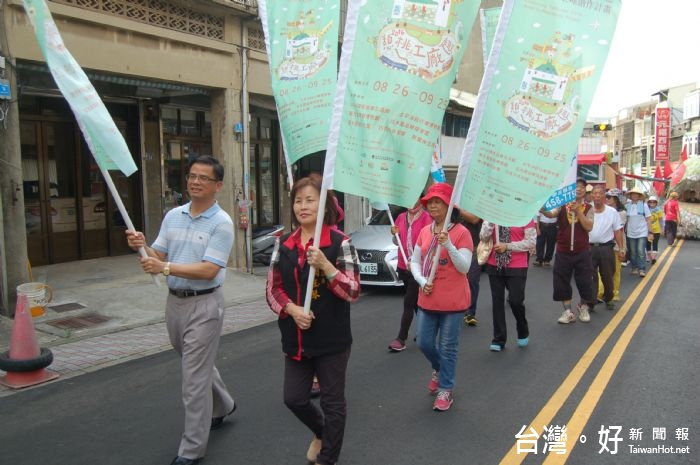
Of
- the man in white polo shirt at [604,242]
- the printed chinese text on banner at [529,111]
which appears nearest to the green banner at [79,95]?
the printed chinese text on banner at [529,111]

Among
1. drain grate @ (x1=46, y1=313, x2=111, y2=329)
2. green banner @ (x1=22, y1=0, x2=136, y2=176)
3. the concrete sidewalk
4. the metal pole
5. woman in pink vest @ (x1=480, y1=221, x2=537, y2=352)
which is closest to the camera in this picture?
green banner @ (x1=22, y1=0, x2=136, y2=176)

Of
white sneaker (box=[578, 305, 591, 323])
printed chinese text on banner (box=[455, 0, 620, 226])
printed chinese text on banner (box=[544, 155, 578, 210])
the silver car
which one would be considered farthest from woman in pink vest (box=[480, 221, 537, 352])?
the silver car

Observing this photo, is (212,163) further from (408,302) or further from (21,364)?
(408,302)

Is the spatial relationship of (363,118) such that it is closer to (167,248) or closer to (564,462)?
(167,248)

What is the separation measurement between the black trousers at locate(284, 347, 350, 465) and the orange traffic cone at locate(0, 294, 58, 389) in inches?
124

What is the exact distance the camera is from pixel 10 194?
7.65m

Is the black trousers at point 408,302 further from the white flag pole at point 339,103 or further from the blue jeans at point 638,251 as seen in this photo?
the blue jeans at point 638,251

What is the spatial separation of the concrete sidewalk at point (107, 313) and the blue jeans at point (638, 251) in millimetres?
7983

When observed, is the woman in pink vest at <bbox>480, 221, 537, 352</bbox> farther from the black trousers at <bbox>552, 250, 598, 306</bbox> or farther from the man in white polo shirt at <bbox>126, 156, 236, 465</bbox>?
the man in white polo shirt at <bbox>126, 156, 236, 465</bbox>

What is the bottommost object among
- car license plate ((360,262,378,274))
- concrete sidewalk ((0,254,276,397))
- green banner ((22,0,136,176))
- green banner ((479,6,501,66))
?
concrete sidewalk ((0,254,276,397))

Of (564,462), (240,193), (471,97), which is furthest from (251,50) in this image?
(471,97)

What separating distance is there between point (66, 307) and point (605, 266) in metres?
8.14

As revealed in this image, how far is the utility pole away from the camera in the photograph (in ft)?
24.5

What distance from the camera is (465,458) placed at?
12.5ft
